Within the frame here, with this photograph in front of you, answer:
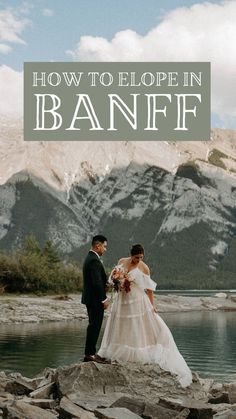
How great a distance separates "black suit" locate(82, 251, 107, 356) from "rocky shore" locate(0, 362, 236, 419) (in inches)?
36.9

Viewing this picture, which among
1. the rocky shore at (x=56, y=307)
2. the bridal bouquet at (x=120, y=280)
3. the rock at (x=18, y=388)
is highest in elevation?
the bridal bouquet at (x=120, y=280)

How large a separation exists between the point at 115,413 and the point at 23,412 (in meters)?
1.57

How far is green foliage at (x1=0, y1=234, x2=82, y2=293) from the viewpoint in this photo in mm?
102125

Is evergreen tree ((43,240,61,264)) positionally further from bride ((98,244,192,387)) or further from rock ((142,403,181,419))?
rock ((142,403,181,419))

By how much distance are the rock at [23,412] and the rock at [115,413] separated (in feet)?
2.58

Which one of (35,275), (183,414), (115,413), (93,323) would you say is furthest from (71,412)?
(35,275)

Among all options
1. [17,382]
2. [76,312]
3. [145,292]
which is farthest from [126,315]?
[76,312]

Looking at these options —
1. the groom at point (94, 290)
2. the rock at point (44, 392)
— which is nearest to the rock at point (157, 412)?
the rock at point (44, 392)

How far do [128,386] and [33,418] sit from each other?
3834 millimetres

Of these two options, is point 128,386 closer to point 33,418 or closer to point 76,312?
point 33,418

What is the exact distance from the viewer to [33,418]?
11141 millimetres

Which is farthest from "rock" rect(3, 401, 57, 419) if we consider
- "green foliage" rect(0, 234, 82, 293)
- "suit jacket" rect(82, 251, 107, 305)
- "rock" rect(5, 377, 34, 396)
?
"green foliage" rect(0, 234, 82, 293)

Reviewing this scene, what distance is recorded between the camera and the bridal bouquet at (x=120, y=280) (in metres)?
15.8

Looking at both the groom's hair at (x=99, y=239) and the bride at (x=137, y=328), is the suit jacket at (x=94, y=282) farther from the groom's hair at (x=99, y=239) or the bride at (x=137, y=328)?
the bride at (x=137, y=328)
